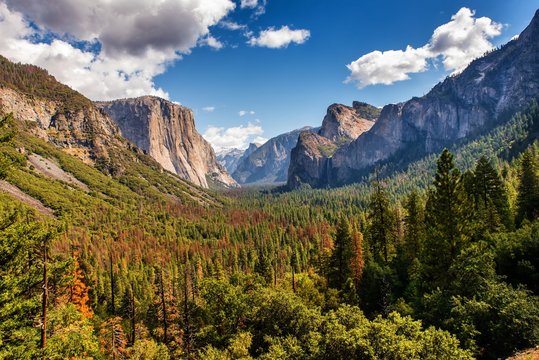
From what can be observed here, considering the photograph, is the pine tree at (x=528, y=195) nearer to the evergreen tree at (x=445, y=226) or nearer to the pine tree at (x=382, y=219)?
the pine tree at (x=382, y=219)

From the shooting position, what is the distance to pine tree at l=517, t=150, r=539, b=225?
50.2 m

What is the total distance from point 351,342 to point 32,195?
208 meters

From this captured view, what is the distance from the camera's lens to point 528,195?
52125 millimetres

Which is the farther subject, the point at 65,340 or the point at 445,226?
the point at 445,226

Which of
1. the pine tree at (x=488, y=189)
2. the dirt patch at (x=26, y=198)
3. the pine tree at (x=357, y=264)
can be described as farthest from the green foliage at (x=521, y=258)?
the dirt patch at (x=26, y=198)

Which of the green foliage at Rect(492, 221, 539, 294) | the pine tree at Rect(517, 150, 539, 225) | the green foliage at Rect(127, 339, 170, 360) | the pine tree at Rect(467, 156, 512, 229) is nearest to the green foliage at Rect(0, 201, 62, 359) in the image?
the green foliage at Rect(127, 339, 170, 360)

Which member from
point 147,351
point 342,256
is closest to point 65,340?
point 147,351

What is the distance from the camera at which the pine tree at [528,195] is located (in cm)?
5025

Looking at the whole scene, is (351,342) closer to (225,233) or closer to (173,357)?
(173,357)

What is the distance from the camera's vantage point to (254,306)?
41.1 metres

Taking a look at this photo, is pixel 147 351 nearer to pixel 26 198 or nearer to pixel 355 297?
pixel 355 297

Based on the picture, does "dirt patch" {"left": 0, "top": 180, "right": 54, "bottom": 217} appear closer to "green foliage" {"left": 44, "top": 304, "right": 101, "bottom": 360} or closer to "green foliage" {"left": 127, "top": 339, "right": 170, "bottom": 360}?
"green foliage" {"left": 127, "top": 339, "right": 170, "bottom": 360}

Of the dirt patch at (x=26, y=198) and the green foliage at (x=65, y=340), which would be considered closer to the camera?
the green foliage at (x=65, y=340)

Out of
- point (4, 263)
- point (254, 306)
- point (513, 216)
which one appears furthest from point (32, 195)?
point (513, 216)
